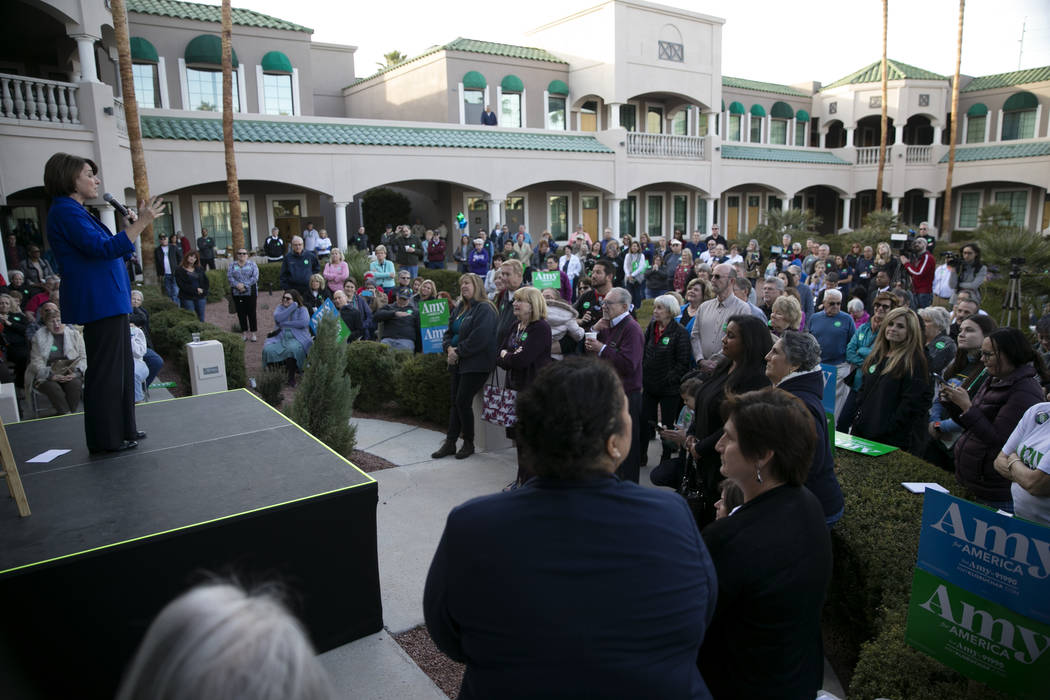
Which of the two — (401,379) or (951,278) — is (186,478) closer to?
(401,379)

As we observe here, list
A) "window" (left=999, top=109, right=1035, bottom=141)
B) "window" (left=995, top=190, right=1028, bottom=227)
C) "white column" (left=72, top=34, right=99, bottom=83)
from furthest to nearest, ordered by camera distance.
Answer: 1. "window" (left=999, top=109, right=1035, bottom=141)
2. "window" (left=995, top=190, right=1028, bottom=227)
3. "white column" (left=72, top=34, right=99, bottom=83)

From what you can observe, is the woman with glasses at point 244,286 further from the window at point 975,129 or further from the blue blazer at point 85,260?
the window at point 975,129

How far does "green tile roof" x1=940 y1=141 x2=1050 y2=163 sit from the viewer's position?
3164cm

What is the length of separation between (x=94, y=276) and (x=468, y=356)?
11.4ft

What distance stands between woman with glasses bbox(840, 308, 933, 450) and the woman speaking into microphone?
5.19m

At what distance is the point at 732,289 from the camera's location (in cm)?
683

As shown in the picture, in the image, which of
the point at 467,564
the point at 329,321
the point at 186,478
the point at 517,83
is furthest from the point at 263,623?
the point at 517,83

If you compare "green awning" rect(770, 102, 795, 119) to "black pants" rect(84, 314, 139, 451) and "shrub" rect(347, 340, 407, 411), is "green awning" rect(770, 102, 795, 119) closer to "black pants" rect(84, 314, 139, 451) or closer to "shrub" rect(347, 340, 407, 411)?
"shrub" rect(347, 340, 407, 411)

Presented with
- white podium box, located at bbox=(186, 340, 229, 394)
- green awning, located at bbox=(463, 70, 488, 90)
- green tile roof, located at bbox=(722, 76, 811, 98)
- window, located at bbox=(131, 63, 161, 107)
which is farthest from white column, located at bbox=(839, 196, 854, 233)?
white podium box, located at bbox=(186, 340, 229, 394)

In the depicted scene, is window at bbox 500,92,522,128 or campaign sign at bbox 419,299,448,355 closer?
campaign sign at bbox 419,299,448,355

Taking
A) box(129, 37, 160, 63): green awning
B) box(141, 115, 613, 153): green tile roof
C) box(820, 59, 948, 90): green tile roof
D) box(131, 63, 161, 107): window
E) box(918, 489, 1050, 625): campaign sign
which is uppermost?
box(820, 59, 948, 90): green tile roof

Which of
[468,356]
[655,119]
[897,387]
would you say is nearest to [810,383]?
[897,387]

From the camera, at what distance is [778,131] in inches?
1468

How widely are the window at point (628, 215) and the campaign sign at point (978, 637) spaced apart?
27.9 metres
